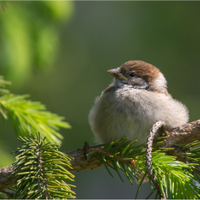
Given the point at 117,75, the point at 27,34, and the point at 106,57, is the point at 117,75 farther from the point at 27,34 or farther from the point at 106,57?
the point at 106,57

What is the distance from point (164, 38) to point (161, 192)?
6737 mm

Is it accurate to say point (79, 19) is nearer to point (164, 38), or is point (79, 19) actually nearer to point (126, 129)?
point (164, 38)

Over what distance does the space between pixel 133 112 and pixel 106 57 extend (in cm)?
530

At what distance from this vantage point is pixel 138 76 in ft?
13.9

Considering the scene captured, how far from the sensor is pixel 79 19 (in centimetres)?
875

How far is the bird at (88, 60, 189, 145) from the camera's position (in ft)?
10.9

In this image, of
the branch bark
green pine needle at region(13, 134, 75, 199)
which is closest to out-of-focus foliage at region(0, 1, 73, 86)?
the branch bark

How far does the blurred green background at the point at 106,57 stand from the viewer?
7.86 meters

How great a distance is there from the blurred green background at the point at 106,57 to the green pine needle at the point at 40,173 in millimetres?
5181

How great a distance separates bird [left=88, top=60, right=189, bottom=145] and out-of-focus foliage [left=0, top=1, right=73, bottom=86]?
104 centimetres

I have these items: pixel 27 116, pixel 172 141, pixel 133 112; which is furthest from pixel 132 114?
pixel 27 116

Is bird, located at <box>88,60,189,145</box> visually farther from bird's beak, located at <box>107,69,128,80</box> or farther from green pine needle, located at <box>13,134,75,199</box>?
green pine needle, located at <box>13,134,75,199</box>

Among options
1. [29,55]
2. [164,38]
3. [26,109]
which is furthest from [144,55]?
[26,109]

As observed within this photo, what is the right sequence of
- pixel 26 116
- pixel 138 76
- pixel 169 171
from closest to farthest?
pixel 169 171
pixel 26 116
pixel 138 76
